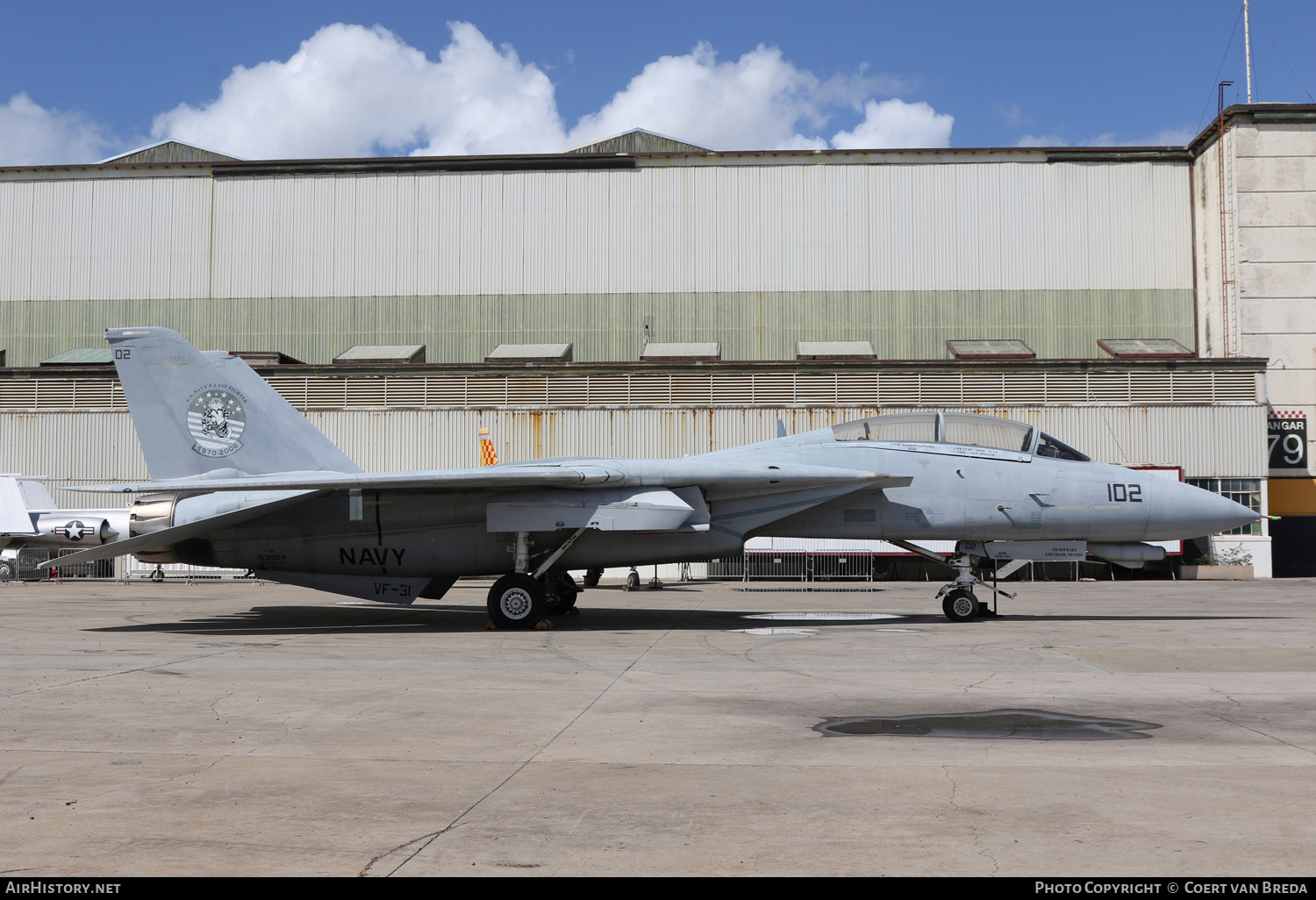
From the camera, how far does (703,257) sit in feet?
129

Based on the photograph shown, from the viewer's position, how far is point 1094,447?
3294 cm

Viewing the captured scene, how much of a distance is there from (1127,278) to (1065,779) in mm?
37647

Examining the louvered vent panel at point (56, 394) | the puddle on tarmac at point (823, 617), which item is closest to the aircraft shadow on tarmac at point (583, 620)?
the puddle on tarmac at point (823, 617)

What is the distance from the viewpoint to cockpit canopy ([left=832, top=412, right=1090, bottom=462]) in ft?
51.0

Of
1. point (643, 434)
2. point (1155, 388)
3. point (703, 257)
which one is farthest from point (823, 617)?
point (703, 257)

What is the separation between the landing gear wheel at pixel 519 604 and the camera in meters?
14.9

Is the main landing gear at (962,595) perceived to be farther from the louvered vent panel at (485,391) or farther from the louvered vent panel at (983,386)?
the louvered vent panel at (485,391)

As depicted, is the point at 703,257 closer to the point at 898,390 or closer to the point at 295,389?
the point at 898,390

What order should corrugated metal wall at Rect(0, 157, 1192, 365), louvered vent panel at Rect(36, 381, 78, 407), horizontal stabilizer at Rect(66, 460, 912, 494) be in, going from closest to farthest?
horizontal stabilizer at Rect(66, 460, 912, 494), louvered vent panel at Rect(36, 381, 78, 407), corrugated metal wall at Rect(0, 157, 1192, 365)

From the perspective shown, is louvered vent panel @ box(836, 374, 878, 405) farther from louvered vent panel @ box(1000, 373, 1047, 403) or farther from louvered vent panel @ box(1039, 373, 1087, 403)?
louvered vent panel @ box(1039, 373, 1087, 403)

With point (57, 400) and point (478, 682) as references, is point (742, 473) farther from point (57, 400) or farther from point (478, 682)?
point (57, 400)

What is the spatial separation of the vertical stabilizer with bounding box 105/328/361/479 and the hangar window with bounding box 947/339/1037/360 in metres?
25.3

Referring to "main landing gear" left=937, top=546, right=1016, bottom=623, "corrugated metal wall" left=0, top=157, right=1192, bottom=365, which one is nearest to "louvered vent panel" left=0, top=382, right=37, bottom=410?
"corrugated metal wall" left=0, top=157, right=1192, bottom=365
